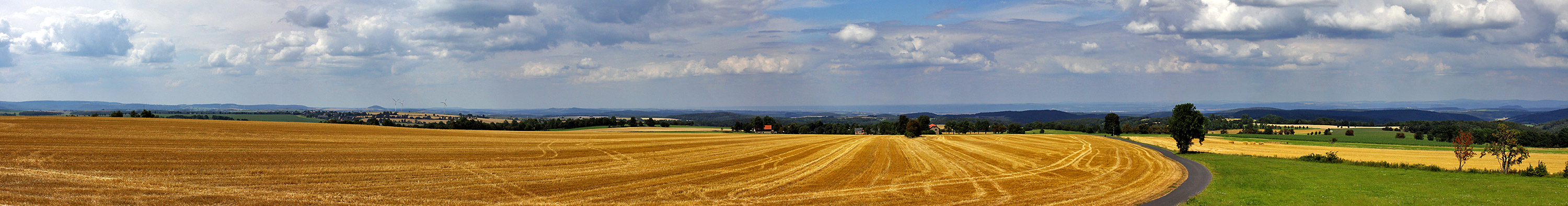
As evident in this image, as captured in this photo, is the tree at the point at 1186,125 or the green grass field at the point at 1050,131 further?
the green grass field at the point at 1050,131

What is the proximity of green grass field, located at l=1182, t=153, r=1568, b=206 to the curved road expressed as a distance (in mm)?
354

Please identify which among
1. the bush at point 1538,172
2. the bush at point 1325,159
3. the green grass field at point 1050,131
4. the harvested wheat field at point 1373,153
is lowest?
the harvested wheat field at point 1373,153

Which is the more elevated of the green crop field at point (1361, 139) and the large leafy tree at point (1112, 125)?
the large leafy tree at point (1112, 125)

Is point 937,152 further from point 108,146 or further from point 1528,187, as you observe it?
point 108,146

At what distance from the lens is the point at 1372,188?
20.8m

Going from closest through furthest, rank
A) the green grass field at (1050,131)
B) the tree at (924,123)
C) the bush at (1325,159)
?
the bush at (1325,159) → the tree at (924,123) → the green grass field at (1050,131)

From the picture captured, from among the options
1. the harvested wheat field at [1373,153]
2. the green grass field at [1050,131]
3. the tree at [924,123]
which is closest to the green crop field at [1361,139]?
the harvested wheat field at [1373,153]

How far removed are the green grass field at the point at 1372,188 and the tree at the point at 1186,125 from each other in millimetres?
18323

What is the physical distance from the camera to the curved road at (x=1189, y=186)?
19.0 metres

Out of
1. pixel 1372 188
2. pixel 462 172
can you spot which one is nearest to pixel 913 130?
pixel 1372 188

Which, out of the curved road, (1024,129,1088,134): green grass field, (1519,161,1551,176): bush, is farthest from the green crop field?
(1519,161,1551,176): bush

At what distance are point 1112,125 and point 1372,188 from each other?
92731mm

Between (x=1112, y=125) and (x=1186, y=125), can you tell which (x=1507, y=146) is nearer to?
(x=1186, y=125)

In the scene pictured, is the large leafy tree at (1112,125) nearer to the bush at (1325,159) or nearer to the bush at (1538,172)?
the bush at (1325,159)
